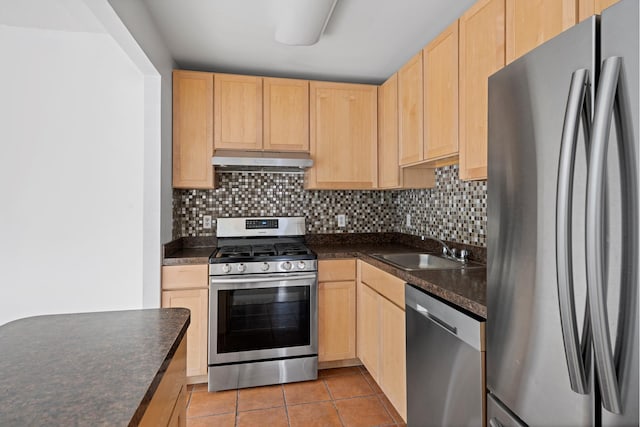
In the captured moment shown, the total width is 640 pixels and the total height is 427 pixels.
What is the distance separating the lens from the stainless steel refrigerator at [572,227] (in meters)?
0.68

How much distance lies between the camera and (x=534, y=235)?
0.90 meters

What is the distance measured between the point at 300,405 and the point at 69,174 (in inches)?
87.2

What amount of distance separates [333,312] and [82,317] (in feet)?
5.80

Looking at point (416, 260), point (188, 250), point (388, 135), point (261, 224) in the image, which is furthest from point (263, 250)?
point (388, 135)

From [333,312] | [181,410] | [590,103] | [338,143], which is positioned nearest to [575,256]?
[590,103]

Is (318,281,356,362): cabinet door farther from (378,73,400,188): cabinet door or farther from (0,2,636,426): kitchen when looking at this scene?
(378,73,400,188): cabinet door

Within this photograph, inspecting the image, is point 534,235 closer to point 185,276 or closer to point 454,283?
point 454,283

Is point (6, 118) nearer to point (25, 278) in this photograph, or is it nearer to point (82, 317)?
point (25, 278)

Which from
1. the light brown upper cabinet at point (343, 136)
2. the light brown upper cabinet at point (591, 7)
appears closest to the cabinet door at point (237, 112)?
the light brown upper cabinet at point (343, 136)

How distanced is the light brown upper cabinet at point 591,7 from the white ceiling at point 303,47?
3.00 ft

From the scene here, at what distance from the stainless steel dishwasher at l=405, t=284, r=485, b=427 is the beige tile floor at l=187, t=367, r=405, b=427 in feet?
1.52

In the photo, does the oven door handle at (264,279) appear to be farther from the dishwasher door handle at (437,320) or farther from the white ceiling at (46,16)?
the white ceiling at (46,16)

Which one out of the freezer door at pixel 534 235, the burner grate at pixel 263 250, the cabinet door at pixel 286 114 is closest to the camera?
the freezer door at pixel 534 235

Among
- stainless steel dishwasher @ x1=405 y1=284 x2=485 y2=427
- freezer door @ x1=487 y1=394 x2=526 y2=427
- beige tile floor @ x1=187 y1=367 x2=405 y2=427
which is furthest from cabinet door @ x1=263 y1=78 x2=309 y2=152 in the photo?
freezer door @ x1=487 y1=394 x2=526 y2=427
